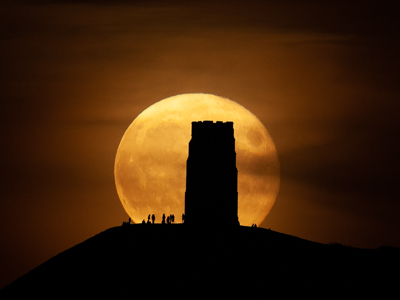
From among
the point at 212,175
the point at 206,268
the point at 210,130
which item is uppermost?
the point at 210,130

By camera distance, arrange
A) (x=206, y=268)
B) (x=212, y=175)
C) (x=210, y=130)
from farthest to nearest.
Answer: (x=210, y=130), (x=212, y=175), (x=206, y=268)

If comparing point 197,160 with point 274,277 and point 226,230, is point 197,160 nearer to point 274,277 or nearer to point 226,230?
point 226,230

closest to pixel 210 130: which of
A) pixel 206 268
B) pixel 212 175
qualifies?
pixel 212 175

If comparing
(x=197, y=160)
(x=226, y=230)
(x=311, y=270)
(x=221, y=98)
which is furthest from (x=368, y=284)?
(x=221, y=98)

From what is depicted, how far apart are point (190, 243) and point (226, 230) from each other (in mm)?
4153

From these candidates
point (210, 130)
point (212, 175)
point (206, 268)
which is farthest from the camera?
point (210, 130)

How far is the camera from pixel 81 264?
68.7 meters

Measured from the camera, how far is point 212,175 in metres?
74.4

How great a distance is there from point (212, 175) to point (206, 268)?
1069cm

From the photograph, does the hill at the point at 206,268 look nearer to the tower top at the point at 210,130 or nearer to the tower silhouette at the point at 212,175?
the tower silhouette at the point at 212,175

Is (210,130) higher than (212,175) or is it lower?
higher

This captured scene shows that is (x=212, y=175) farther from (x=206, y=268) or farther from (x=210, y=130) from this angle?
(x=206, y=268)

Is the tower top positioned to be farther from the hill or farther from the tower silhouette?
the hill

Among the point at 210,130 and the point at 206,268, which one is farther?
the point at 210,130
